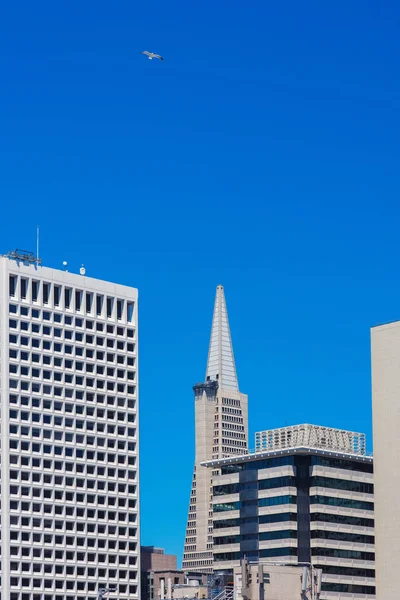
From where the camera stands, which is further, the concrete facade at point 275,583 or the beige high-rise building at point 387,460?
the beige high-rise building at point 387,460

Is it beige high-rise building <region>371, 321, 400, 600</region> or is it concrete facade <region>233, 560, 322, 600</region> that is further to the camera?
beige high-rise building <region>371, 321, 400, 600</region>

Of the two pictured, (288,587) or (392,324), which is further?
(392,324)

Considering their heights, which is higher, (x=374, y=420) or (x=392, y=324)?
(x=392, y=324)

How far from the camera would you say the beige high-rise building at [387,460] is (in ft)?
570

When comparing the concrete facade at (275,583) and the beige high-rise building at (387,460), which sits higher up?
the beige high-rise building at (387,460)

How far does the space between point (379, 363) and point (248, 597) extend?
130 ft

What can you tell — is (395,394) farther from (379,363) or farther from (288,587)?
(288,587)

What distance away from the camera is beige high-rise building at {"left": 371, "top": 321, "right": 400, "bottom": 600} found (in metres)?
174

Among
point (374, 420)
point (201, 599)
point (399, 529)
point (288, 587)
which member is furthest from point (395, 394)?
point (201, 599)

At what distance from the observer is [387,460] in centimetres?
17500

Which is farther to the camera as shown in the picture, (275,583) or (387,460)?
(387,460)

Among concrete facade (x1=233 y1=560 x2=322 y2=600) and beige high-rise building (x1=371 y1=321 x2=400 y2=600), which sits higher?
beige high-rise building (x1=371 y1=321 x2=400 y2=600)

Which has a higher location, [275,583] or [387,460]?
[387,460]

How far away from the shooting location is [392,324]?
7032 inches
